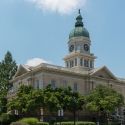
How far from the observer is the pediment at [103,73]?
193ft

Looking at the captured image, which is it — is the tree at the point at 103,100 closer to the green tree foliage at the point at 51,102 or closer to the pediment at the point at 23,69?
the green tree foliage at the point at 51,102

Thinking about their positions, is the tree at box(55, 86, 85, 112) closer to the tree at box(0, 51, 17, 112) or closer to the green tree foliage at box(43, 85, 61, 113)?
the green tree foliage at box(43, 85, 61, 113)

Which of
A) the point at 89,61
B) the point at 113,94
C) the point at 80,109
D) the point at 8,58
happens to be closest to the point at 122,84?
the point at 89,61

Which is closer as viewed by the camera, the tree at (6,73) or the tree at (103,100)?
the tree at (103,100)

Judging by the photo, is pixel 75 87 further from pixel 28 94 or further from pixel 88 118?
pixel 28 94

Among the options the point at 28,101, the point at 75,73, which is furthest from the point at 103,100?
the point at 28,101

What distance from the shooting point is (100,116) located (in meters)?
55.1

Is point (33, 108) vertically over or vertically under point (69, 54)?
under

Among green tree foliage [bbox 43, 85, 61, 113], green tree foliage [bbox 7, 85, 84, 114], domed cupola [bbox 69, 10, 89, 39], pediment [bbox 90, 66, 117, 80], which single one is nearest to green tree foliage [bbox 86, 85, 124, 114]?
green tree foliage [bbox 7, 85, 84, 114]

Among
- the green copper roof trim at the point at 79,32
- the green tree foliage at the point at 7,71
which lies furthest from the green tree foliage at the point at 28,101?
the green copper roof trim at the point at 79,32

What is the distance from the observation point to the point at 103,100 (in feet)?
163

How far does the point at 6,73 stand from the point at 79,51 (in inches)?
759

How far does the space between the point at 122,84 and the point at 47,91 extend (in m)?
25.3

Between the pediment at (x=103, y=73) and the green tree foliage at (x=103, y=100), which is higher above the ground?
the pediment at (x=103, y=73)
